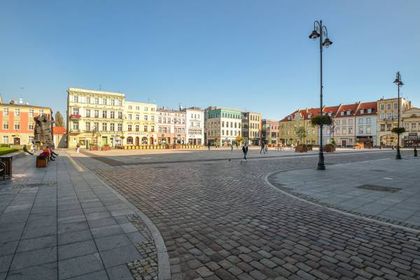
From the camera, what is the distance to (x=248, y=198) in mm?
7699

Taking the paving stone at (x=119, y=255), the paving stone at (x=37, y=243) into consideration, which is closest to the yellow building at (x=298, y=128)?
the paving stone at (x=119, y=255)

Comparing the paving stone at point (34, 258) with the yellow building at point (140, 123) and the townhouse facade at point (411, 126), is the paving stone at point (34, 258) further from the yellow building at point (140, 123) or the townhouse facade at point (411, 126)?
the townhouse facade at point (411, 126)

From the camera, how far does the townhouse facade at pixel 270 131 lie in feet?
354

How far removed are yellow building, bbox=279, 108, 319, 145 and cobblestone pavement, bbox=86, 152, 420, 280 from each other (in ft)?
282

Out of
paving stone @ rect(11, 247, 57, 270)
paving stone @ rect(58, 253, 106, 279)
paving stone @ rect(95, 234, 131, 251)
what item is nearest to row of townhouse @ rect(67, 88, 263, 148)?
paving stone @ rect(95, 234, 131, 251)

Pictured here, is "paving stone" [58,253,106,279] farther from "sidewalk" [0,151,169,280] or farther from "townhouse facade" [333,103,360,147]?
"townhouse facade" [333,103,360,147]

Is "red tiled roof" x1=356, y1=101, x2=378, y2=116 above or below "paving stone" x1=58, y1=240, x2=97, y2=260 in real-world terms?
above

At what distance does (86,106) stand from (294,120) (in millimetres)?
73999

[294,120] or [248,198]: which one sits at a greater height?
[294,120]

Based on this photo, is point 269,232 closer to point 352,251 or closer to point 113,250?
point 352,251

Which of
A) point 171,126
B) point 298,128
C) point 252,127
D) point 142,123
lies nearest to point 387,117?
point 298,128

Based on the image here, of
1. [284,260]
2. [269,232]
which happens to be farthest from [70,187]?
Answer: [284,260]

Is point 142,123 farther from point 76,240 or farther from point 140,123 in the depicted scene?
point 76,240

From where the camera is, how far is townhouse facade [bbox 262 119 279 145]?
108 m
